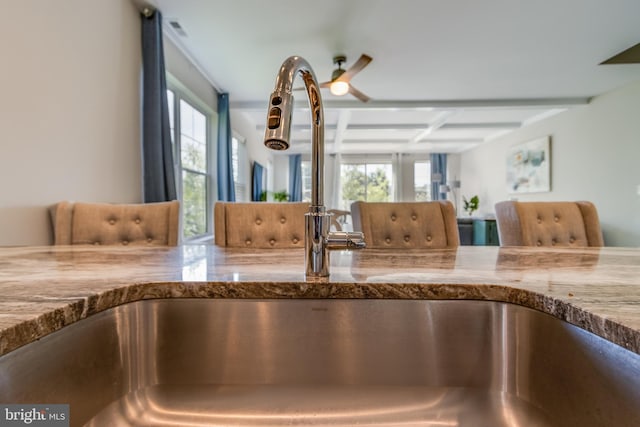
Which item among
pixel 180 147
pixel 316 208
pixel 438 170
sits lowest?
pixel 316 208

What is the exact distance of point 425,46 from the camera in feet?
9.56

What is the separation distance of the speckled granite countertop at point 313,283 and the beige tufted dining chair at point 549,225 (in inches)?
25.2

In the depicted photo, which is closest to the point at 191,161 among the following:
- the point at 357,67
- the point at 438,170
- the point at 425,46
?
the point at 357,67

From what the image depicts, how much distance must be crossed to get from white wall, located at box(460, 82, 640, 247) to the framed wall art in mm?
90

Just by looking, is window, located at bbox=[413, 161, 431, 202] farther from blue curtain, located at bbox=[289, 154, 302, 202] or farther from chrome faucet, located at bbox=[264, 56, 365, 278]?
chrome faucet, located at bbox=[264, 56, 365, 278]

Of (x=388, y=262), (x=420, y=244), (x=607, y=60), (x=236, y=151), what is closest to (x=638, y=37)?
(x=607, y=60)

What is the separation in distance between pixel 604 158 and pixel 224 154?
4.84m

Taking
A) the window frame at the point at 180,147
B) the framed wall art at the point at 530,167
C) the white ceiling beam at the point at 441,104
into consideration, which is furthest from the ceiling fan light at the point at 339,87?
the framed wall art at the point at 530,167

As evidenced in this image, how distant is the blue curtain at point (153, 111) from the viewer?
2.25 m

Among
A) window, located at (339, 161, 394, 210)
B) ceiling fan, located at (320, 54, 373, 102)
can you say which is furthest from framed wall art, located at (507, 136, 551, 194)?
ceiling fan, located at (320, 54, 373, 102)

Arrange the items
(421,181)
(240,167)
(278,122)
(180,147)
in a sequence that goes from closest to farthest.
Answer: (278,122) < (180,147) < (240,167) < (421,181)

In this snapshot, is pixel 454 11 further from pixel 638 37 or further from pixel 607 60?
pixel 607 60

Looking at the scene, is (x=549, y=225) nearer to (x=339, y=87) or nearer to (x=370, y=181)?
(x=339, y=87)

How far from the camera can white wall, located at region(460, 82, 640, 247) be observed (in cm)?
375
